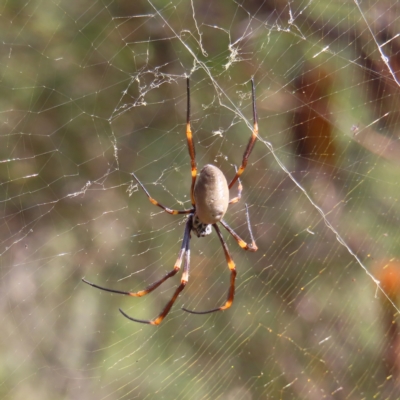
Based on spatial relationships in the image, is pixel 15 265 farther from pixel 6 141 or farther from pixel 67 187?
pixel 6 141

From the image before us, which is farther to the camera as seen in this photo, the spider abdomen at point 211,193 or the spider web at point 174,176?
the spider web at point 174,176

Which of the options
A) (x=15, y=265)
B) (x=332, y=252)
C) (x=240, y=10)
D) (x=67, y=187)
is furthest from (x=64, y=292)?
(x=240, y=10)

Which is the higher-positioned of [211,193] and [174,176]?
[211,193]

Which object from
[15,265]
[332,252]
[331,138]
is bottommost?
[15,265]

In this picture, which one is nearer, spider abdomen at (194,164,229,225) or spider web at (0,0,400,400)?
spider abdomen at (194,164,229,225)

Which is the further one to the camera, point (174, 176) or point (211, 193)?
point (174, 176)
